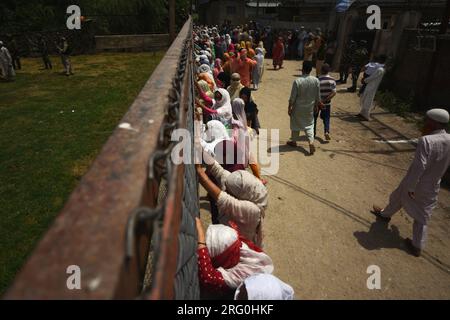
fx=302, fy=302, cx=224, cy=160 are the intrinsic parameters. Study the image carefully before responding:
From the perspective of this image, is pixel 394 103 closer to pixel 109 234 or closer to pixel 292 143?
pixel 292 143

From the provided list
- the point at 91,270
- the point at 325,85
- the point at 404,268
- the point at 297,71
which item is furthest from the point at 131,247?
the point at 297,71

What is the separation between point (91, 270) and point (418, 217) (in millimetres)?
4202

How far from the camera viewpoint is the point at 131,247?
1.87ft

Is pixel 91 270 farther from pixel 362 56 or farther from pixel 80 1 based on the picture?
pixel 80 1

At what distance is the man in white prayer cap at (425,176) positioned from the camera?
11.2ft

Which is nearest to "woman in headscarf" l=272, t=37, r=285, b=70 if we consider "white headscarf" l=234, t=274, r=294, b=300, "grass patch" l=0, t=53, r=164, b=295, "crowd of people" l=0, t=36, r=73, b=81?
"grass patch" l=0, t=53, r=164, b=295

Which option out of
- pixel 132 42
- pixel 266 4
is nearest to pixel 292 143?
pixel 132 42

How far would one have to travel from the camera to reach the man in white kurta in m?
8.52

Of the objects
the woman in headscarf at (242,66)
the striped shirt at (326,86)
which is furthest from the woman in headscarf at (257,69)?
the striped shirt at (326,86)

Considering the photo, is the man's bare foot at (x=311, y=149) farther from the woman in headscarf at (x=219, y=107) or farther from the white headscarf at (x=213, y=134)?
the white headscarf at (x=213, y=134)

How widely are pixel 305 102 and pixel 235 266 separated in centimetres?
493

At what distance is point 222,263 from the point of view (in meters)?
2.20

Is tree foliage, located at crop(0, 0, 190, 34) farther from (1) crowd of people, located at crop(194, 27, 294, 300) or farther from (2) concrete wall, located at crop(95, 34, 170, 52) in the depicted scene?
(1) crowd of people, located at crop(194, 27, 294, 300)

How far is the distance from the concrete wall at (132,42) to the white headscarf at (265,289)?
20.8 m
